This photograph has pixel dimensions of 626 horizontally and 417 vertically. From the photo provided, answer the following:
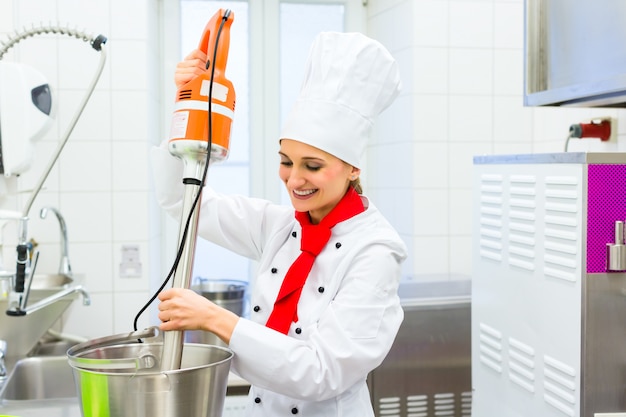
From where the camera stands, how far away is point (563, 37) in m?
1.80

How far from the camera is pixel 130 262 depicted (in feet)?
8.43

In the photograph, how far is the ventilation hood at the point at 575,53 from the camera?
160 cm

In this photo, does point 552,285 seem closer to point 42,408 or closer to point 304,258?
point 304,258

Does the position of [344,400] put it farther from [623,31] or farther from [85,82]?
[85,82]

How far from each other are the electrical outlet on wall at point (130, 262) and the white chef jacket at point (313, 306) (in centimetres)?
98

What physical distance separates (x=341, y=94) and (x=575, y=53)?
0.71 metres

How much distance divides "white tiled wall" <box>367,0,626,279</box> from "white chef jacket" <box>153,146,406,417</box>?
1243 millimetres

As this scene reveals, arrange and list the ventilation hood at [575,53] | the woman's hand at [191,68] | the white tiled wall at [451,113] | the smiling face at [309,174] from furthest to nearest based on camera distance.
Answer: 1. the white tiled wall at [451,113]
2. the ventilation hood at [575,53]
3. the smiling face at [309,174]
4. the woman's hand at [191,68]

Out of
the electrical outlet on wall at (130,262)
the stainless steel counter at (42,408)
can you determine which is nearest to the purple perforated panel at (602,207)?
the stainless steel counter at (42,408)

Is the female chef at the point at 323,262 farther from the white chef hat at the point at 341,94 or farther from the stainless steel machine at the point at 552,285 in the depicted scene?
the stainless steel machine at the point at 552,285

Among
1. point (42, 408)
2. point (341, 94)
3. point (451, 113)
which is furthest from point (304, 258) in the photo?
point (451, 113)

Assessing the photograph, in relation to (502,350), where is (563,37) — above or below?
above

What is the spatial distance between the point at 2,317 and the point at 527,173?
5.14 ft

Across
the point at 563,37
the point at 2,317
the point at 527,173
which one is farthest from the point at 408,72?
the point at 2,317
